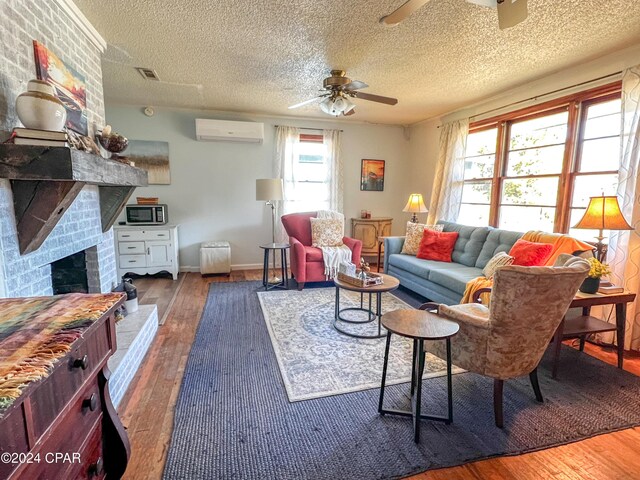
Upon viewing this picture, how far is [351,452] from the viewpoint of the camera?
5.07 ft

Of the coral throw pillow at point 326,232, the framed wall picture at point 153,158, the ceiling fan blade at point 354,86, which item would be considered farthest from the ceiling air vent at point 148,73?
the coral throw pillow at point 326,232

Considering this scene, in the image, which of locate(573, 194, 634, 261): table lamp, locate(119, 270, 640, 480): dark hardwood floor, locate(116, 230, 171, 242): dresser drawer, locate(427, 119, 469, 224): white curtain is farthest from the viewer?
locate(427, 119, 469, 224): white curtain

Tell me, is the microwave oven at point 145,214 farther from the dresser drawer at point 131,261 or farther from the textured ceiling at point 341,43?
the textured ceiling at point 341,43

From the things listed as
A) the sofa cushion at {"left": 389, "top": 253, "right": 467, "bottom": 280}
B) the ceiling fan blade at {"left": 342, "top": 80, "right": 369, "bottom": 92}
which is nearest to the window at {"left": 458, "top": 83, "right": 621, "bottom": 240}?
the sofa cushion at {"left": 389, "top": 253, "right": 467, "bottom": 280}

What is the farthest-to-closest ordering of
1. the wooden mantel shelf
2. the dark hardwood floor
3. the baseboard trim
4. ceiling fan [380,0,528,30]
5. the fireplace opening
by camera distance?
the baseboard trim, the fireplace opening, ceiling fan [380,0,528,30], the dark hardwood floor, the wooden mantel shelf

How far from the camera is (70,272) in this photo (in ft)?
8.00

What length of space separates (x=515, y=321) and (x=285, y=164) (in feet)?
13.6

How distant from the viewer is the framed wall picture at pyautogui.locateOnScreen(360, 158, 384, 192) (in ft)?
18.2

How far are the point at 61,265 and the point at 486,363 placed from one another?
2997 mm

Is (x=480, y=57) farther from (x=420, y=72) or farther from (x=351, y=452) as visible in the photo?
(x=351, y=452)

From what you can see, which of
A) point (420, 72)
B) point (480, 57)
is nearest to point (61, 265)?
point (420, 72)

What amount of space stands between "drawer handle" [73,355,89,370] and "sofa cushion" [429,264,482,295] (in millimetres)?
2870

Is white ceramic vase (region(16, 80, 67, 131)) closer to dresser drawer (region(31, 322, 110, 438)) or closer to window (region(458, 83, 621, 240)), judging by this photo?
dresser drawer (region(31, 322, 110, 438))

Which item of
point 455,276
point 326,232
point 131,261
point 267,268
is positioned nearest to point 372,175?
point 326,232
